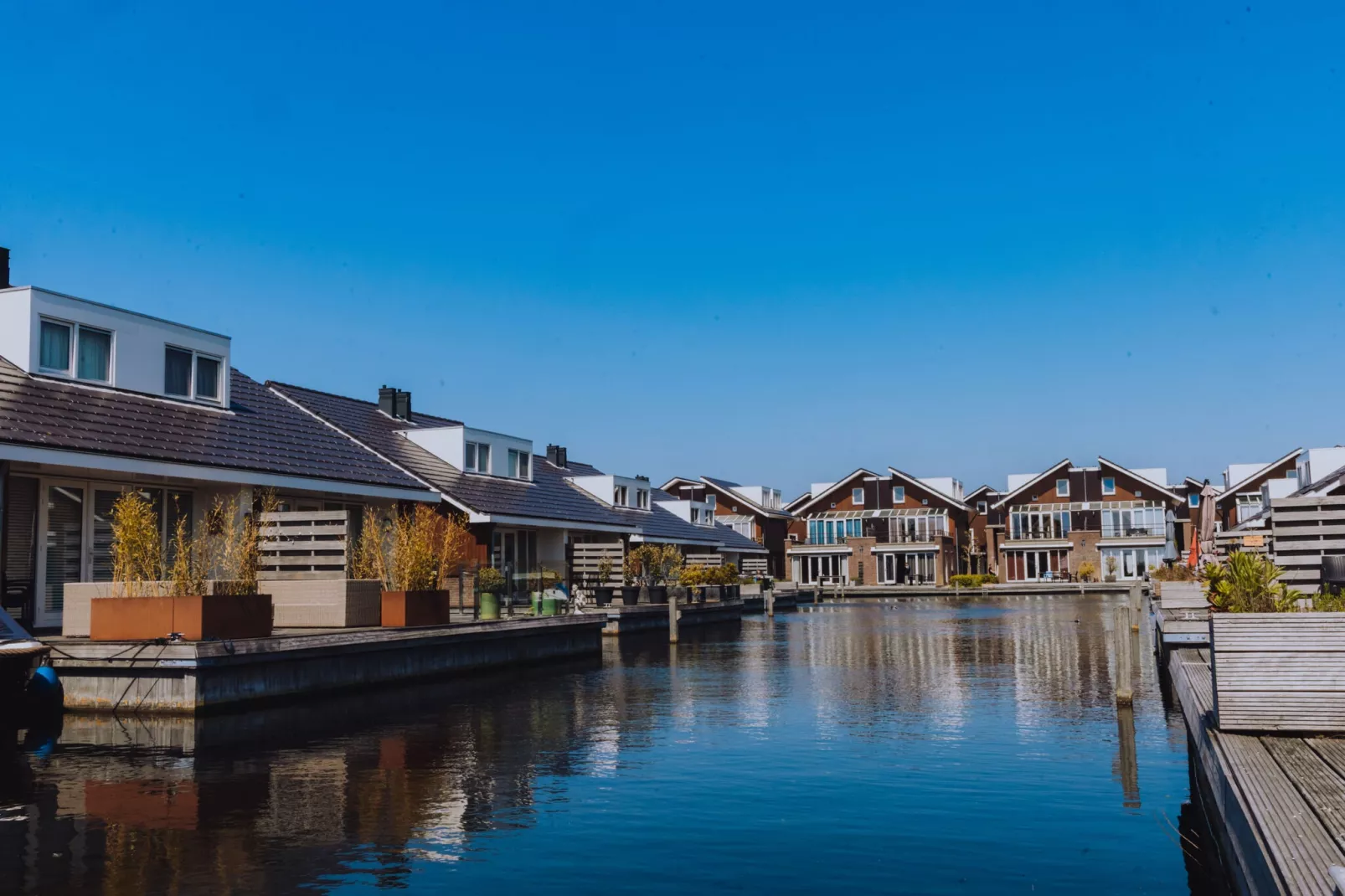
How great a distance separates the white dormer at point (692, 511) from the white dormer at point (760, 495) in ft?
65.2

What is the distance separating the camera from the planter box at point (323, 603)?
20.8 m

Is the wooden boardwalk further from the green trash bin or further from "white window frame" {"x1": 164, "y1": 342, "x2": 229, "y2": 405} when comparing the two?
"white window frame" {"x1": 164, "y1": 342, "x2": 229, "y2": 405}

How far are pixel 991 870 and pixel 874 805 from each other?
2117mm

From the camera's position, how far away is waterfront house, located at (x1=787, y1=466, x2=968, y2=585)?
3324 inches

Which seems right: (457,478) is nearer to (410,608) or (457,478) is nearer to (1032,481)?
(410,608)

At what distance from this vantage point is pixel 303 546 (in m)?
22.4

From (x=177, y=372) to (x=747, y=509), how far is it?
6323cm

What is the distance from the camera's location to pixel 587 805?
35.2ft

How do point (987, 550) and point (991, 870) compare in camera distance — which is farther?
point (987, 550)

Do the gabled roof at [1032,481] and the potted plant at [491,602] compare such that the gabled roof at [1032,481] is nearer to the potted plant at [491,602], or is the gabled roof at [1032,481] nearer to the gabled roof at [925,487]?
the gabled roof at [925,487]

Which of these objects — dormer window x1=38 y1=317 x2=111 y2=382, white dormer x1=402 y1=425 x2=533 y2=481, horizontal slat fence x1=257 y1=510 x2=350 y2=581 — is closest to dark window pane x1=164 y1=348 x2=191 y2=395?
dormer window x1=38 y1=317 x2=111 y2=382

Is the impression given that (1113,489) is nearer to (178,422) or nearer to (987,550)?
(987,550)

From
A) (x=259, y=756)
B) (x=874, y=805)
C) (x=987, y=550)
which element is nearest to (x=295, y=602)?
(x=259, y=756)

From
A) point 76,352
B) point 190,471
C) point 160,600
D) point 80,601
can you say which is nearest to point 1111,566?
point 190,471
